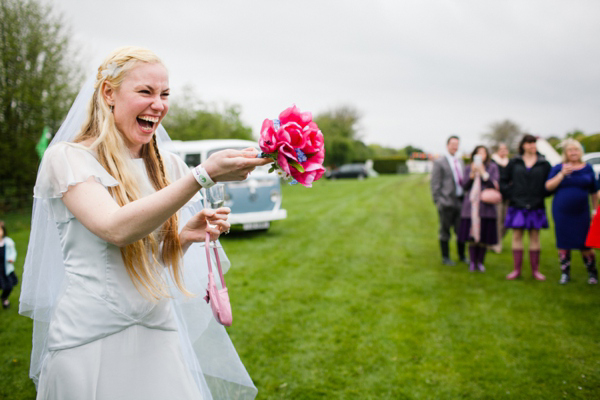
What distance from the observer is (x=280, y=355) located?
4.71 m

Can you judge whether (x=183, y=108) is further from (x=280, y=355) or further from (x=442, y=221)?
(x=280, y=355)

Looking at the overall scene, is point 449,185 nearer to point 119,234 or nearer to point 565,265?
point 565,265

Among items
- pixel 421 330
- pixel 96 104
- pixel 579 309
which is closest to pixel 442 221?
pixel 579 309

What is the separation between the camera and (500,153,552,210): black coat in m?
7.35

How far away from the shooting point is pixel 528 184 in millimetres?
7391

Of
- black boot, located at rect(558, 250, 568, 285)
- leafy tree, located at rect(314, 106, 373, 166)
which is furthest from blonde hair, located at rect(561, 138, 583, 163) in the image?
leafy tree, located at rect(314, 106, 373, 166)

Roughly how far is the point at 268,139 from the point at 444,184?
7.39 meters

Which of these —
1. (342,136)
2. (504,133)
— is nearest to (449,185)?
(504,133)

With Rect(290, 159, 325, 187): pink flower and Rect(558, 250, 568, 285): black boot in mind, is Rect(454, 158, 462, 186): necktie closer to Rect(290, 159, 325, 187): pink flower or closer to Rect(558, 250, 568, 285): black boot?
Rect(558, 250, 568, 285): black boot

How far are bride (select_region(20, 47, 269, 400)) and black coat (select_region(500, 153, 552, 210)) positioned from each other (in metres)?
6.84

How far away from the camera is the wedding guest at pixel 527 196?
734 cm

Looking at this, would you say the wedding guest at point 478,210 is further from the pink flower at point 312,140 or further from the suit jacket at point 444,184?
the pink flower at point 312,140

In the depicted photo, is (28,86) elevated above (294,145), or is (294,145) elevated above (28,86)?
(28,86)

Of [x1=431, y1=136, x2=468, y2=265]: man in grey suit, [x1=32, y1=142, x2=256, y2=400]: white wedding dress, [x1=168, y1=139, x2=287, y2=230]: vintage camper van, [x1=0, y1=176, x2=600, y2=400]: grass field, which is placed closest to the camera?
[x1=32, y1=142, x2=256, y2=400]: white wedding dress
